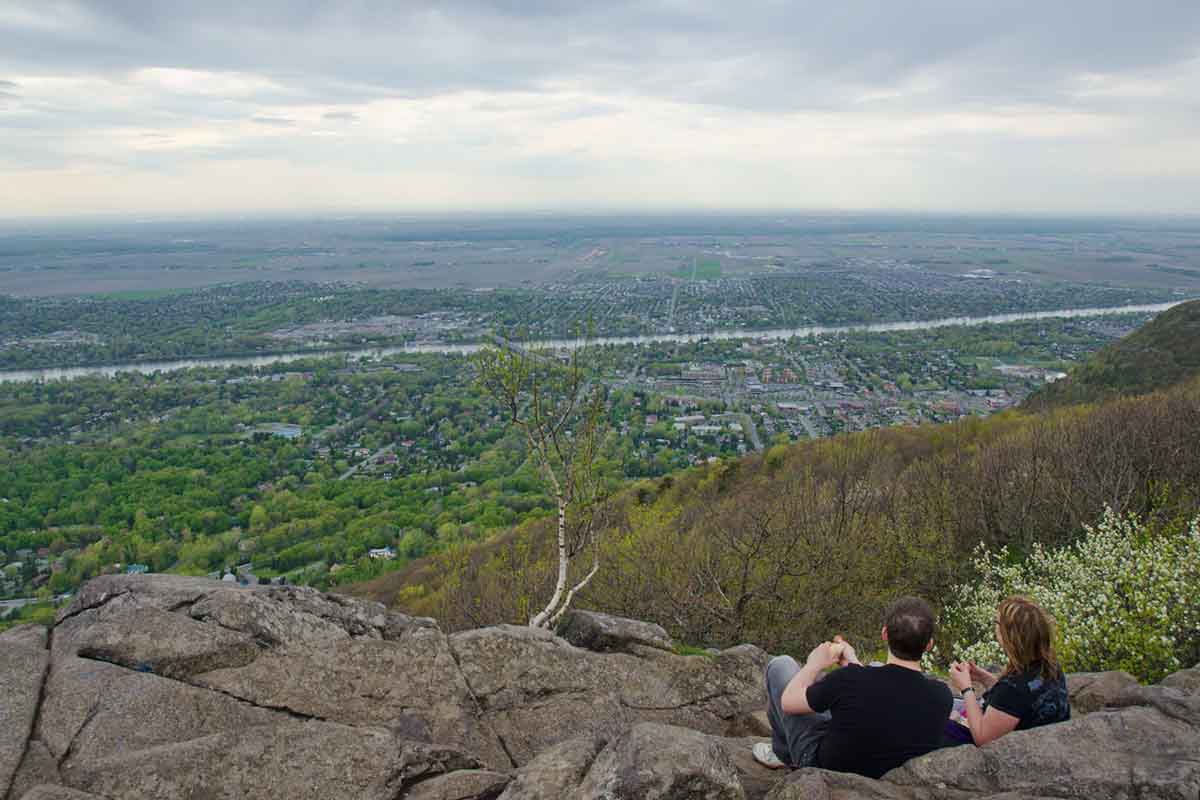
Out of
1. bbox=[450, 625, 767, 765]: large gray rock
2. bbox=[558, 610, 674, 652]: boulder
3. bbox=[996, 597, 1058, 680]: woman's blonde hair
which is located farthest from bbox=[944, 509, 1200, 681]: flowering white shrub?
bbox=[558, 610, 674, 652]: boulder

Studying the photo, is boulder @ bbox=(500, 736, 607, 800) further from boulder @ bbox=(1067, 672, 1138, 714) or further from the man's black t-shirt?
boulder @ bbox=(1067, 672, 1138, 714)

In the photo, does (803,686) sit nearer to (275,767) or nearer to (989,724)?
(989,724)

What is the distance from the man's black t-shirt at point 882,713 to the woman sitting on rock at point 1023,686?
0.55m

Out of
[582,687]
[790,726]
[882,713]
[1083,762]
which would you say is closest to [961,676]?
[1083,762]

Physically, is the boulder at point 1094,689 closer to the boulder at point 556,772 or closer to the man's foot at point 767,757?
the man's foot at point 767,757

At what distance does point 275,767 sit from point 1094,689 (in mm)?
8579

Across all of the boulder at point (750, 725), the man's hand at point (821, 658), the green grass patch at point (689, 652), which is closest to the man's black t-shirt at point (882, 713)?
the man's hand at point (821, 658)

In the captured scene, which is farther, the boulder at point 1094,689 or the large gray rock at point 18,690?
the boulder at point 1094,689

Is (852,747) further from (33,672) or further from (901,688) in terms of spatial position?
(33,672)

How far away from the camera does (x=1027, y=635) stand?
5.80 meters

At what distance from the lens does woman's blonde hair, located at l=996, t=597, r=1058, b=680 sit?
5.78 meters

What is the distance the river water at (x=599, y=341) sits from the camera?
9812 centimetres

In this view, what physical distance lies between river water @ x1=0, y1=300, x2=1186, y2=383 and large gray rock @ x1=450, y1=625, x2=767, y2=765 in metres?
77.8

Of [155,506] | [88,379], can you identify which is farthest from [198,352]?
[155,506]
